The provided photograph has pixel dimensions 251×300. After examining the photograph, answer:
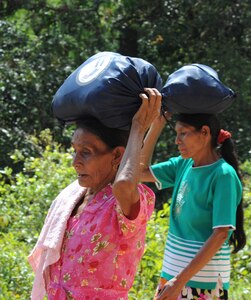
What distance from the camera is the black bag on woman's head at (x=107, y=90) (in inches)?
108

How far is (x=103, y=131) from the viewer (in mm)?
2844

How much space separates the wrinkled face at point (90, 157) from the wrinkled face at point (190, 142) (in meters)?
0.81

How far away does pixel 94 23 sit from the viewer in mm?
10664

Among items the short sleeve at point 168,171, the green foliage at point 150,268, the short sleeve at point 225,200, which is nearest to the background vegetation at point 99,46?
the green foliage at point 150,268

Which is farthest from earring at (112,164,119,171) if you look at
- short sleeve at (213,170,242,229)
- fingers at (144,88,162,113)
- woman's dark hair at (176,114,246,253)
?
woman's dark hair at (176,114,246,253)

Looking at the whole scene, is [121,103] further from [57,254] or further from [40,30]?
[40,30]

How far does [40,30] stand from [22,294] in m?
6.78

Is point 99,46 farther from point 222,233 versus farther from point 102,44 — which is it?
point 222,233

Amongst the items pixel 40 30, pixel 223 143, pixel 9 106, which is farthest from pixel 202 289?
pixel 40 30

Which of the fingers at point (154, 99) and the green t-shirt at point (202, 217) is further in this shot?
the green t-shirt at point (202, 217)

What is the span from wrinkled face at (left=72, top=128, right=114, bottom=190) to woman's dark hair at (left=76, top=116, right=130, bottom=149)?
0.04ft

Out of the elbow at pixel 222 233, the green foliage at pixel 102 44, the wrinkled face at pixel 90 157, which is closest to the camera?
the wrinkled face at pixel 90 157

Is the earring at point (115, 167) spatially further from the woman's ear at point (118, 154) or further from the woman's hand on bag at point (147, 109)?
the woman's hand on bag at point (147, 109)

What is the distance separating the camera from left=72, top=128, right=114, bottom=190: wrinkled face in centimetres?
283
